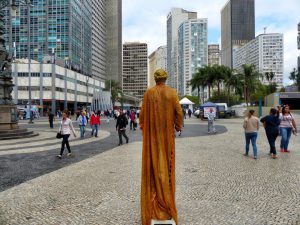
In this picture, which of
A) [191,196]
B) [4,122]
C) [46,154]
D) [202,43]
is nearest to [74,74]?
[4,122]

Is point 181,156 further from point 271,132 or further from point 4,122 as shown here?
point 4,122

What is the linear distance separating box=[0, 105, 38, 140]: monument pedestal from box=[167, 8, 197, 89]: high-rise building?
14473cm

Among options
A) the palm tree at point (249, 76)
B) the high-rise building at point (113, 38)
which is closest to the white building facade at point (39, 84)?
the palm tree at point (249, 76)

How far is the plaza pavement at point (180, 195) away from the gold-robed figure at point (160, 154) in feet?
1.95

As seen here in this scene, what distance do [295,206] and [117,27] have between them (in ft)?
489

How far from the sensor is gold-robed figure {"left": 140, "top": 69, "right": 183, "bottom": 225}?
12.2ft

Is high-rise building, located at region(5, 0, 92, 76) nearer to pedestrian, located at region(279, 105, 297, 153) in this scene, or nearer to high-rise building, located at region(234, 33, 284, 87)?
pedestrian, located at region(279, 105, 297, 153)

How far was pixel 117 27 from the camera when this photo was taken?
14625 cm

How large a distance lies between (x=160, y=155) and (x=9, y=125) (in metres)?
15.7

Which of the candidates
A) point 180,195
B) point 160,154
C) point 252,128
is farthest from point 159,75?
point 252,128

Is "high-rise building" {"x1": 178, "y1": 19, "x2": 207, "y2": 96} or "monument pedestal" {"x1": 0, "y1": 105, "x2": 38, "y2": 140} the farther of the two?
"high-rise building" {"x1": 178, "y1": 19, "x2": 207, "y2": 96}

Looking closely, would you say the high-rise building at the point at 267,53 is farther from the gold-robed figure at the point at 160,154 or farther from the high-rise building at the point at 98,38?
the gold-robed figure at the point at 160,154

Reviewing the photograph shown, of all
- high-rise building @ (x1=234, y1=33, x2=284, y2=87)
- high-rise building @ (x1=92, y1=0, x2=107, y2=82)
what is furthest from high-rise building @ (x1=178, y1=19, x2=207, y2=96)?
high-rise building @ (x1=92, y1=0, x2=107, y2=82)

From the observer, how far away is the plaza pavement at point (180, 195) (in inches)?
172
